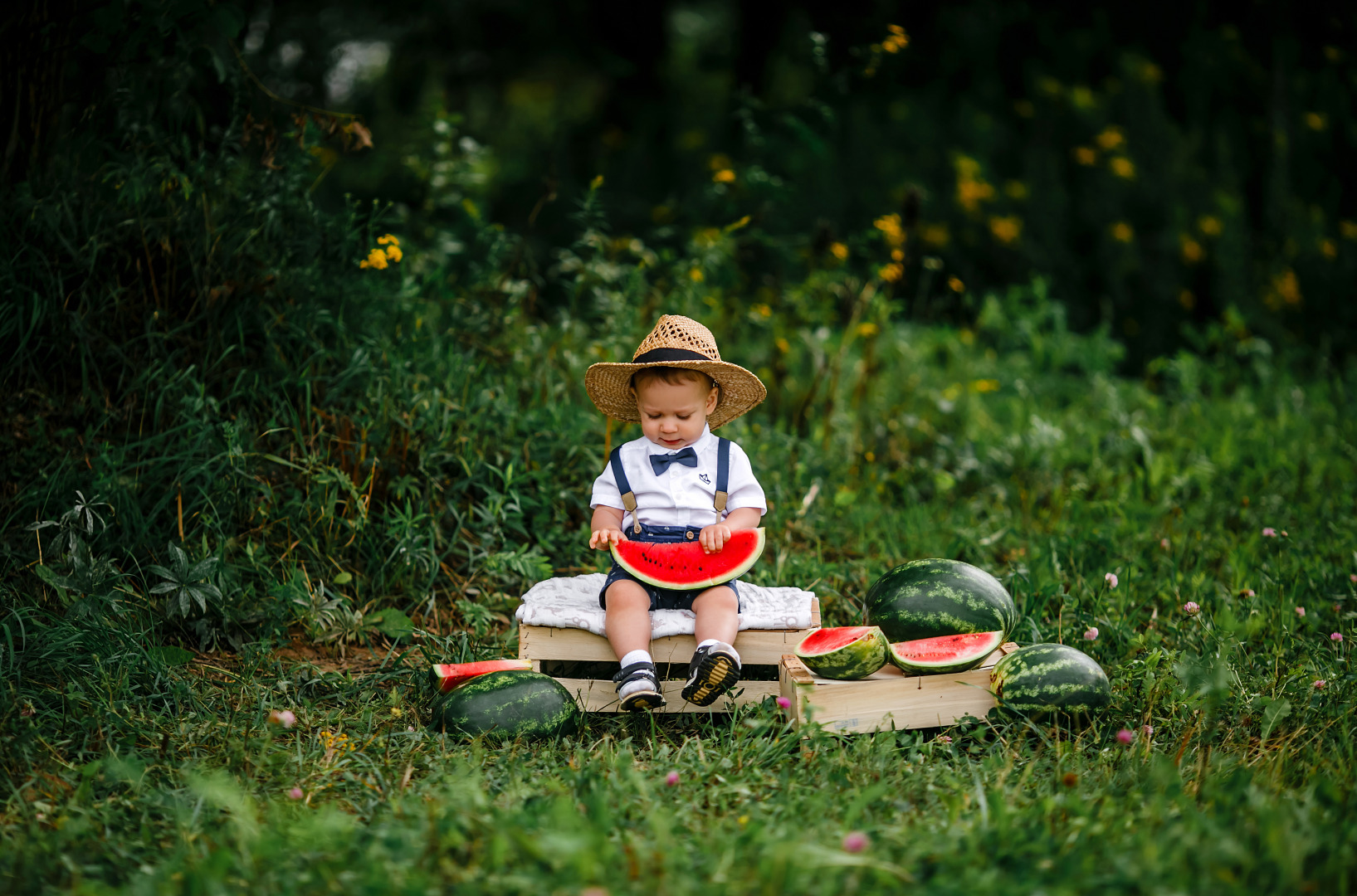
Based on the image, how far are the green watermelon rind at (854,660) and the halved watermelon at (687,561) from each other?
44 centimetres

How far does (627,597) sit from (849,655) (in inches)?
32.6

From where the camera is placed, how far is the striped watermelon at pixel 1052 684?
325 centimetres

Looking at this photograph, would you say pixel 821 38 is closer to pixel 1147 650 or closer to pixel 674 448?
pixel 674 448

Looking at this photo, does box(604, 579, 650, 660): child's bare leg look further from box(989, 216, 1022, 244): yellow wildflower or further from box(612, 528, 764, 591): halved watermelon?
box(989, 216, 1022, 244): yellow wildflower

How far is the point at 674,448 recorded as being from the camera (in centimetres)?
379

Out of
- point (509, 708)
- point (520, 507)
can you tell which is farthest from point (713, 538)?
point (520, 507)

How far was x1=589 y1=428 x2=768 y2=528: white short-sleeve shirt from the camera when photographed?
12.3ft

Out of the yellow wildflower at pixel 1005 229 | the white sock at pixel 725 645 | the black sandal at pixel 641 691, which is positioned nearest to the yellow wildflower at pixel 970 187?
the yellow wildflower at pixel 1005 229

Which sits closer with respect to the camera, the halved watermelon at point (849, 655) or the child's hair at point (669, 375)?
the halved watermelon at point (849, 655)

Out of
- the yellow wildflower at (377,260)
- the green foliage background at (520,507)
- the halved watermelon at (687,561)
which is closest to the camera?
the green foliage background at (520,507)

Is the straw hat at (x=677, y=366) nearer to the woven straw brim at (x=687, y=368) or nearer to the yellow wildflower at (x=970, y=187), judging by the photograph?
the woven straw brim at (x=687, y=368)

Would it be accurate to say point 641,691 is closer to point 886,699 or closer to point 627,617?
point 627,617

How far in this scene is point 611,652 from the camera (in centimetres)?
365

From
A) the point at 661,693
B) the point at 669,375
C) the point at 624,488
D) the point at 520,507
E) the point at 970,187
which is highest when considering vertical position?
the point at 970,187
